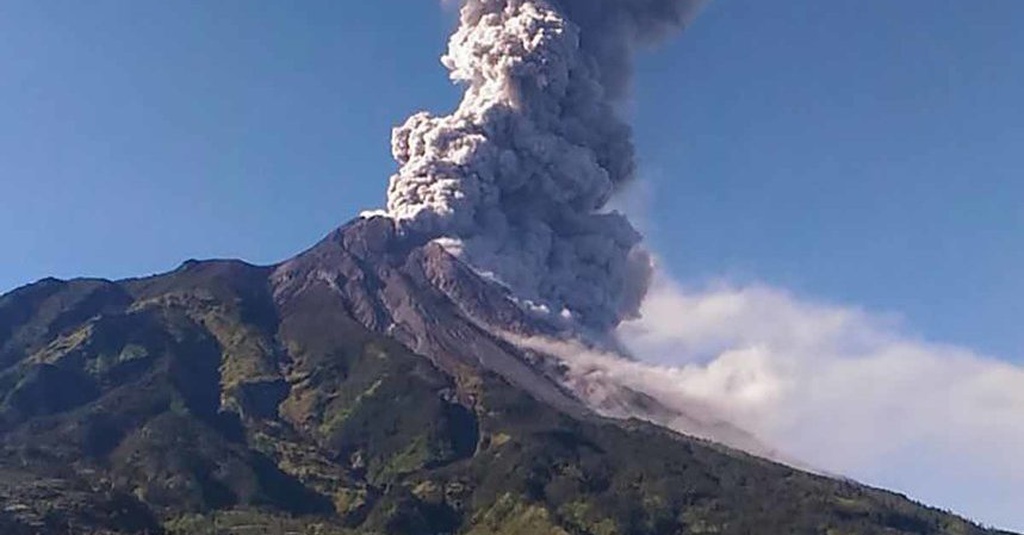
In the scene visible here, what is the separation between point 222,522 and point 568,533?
50459 mm

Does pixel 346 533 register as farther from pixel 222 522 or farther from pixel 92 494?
pixel 92 494

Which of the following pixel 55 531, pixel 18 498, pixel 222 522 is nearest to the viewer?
pixel 55 531

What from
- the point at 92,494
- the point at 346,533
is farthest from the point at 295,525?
the point at 92,494

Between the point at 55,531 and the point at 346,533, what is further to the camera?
the point at 346,533

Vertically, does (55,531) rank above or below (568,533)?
below

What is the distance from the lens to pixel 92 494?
192m

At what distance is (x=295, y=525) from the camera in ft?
649

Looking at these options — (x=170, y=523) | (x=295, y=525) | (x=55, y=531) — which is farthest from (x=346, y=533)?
(x=55, y=531)

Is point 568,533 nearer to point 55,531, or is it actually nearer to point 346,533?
point 346,533

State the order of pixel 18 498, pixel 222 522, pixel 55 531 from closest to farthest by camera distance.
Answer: pixel 55 531
pixel 18 498
pixel 222 522

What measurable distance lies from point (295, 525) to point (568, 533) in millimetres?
39969

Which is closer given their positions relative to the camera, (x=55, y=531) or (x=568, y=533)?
(x=55, y=531)

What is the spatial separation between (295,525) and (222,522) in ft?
34.5

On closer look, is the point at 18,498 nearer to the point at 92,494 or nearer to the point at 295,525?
the point at 92,494
